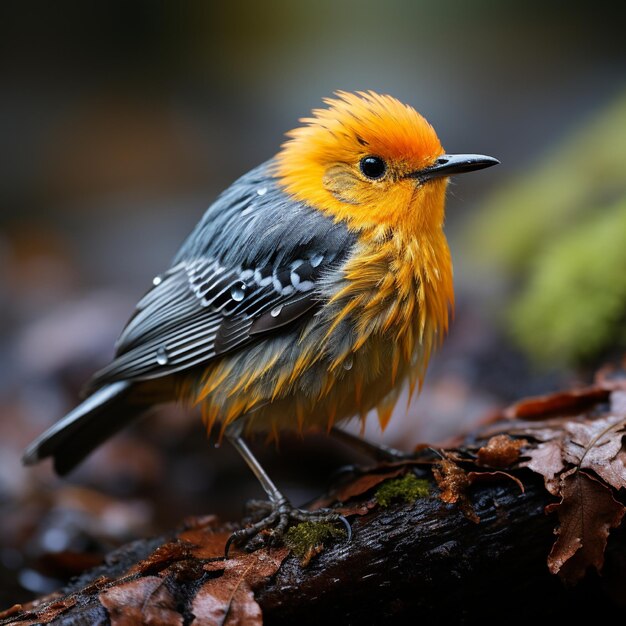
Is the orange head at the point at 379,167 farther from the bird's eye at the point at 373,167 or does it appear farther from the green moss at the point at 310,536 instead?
the green moss at the point at 310,536

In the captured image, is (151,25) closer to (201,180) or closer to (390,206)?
(201,180)

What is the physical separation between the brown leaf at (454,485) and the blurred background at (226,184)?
1.34 m

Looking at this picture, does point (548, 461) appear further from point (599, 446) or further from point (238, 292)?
point (238, 292)

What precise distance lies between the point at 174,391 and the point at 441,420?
2131 millimetres

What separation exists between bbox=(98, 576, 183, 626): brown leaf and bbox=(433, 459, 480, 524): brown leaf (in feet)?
3.84

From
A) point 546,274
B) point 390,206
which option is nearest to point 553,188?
point 546,274

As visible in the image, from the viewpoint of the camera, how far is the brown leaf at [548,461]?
3076 millimetres

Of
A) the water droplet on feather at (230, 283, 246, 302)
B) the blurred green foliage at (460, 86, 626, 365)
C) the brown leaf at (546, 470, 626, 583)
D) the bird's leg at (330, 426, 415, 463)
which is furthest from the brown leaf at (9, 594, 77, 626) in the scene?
the blurred green foliage at (460, 86, 626, 365)

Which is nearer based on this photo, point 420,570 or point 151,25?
point 420,570

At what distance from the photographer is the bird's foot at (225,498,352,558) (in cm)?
325

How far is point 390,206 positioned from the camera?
11.4 feet

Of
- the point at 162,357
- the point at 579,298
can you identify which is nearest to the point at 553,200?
the point at 579,298

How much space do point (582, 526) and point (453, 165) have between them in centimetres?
165

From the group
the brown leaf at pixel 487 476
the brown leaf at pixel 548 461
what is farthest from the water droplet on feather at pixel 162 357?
the brown leaf at pixel 548 461
